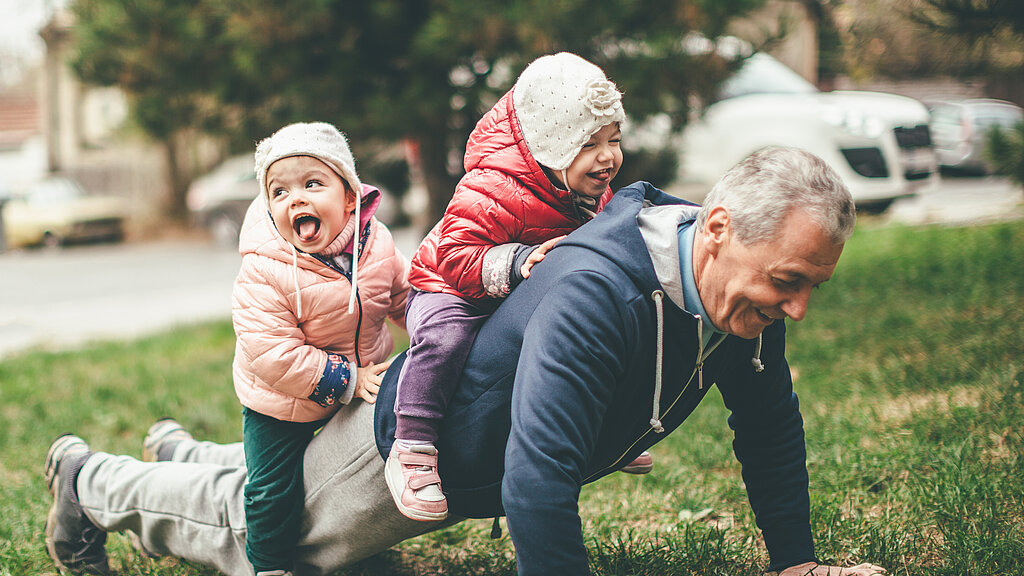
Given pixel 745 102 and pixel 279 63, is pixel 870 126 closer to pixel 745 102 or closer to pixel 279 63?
pixel 745 102

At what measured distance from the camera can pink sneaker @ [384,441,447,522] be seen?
6.95 feet

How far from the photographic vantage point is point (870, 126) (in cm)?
884

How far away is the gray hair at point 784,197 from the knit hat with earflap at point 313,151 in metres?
1.05

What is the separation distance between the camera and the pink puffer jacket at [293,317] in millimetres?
2314

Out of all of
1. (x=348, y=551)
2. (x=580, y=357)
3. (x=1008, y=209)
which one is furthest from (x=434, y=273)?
(x=1008, y=209)

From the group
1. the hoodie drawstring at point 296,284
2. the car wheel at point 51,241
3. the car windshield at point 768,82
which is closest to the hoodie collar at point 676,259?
the hoodie drawstring at point 296,284

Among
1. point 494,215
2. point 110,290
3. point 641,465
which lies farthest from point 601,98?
point 110,290

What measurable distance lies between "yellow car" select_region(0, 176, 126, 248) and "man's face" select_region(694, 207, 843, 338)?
19.5m

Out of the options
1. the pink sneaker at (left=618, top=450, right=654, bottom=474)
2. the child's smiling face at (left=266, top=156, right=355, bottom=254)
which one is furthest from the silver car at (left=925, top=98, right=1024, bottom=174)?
the child's smiling face at (left=266, top=156, right=355, bottom=254)

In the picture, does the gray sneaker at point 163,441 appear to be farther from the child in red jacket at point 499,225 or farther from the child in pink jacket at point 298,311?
the child in red jacket at point 499,225

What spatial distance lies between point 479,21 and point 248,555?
3.47 meters

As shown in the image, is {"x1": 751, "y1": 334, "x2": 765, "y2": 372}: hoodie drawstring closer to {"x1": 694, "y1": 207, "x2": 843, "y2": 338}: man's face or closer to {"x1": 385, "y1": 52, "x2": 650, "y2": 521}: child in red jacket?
{"x1": 694, "y1": 207, "x2": 843, "y2": 338}: man's face

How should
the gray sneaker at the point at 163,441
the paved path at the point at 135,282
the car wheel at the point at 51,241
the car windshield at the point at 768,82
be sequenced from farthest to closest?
1. the car wheel at the point at 51,241
2. the car windshield at the point at 768,82
3. the paved path at the point at 135,282
4. the gray sneaker at the point at 163,441

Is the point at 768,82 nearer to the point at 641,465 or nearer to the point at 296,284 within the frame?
the point at 641,465
